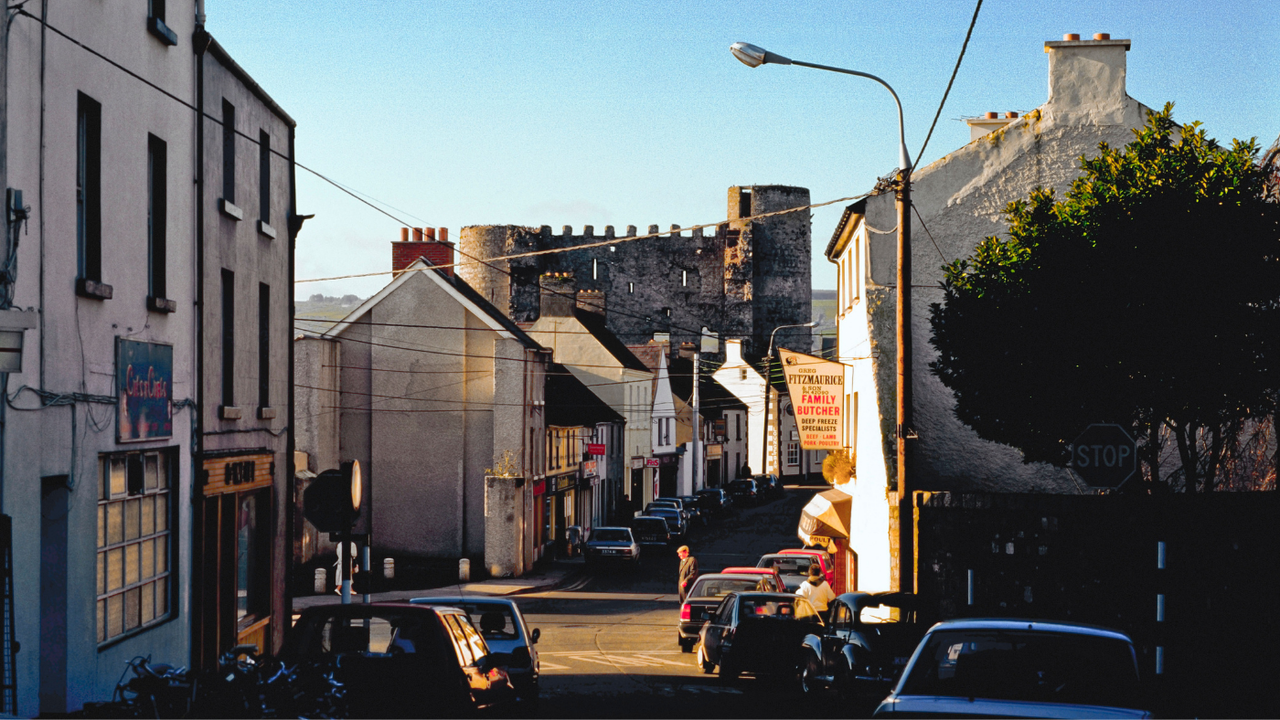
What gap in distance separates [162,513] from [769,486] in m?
62.3

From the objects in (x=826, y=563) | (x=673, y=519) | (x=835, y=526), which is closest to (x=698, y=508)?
(x=673, y=519)

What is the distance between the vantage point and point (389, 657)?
9453mm

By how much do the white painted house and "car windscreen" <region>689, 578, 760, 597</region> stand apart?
277 centimetres

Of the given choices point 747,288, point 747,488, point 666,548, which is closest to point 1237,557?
point 666,548

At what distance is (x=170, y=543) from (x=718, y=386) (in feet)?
240

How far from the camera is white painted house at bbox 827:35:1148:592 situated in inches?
979

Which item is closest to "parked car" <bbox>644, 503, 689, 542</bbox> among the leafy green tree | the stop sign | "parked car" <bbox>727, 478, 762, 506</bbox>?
"parked car" <bbox>727, 478, 762, 506</bbox>

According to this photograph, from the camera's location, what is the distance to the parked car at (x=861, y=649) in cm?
1562

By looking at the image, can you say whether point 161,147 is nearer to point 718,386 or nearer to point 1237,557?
point 1237,557

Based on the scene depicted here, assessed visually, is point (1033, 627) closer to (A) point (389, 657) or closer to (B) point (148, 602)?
(A) point (389, 657)

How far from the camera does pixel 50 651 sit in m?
11.7

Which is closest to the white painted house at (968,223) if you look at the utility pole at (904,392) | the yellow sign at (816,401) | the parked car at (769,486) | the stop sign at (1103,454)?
the yellow sign at (816,401)

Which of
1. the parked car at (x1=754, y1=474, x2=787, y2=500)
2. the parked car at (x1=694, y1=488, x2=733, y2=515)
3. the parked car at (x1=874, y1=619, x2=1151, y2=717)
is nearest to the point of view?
the parked car at (x1=874, y1=619, x2=1151, y2=717)

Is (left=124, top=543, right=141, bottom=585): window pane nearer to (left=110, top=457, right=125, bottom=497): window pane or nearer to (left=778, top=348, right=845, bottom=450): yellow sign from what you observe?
(left=110, top=457, right=125, bottom=497): window pane
